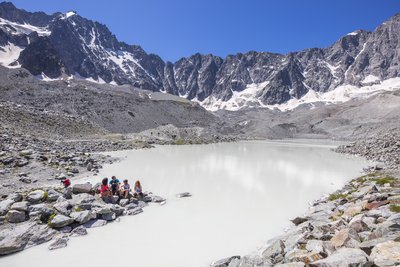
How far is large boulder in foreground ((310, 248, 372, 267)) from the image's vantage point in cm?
790

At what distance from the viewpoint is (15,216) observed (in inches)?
612

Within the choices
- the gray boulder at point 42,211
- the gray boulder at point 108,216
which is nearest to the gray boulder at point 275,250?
the gray boulder at point 108,216

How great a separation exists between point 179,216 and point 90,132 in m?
84.4

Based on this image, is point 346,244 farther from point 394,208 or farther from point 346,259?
point 394,208

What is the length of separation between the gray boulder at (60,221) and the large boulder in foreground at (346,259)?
11866 millimetres

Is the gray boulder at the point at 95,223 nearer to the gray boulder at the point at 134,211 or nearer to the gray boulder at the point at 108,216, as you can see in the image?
the gray boulder at the point at 108,216

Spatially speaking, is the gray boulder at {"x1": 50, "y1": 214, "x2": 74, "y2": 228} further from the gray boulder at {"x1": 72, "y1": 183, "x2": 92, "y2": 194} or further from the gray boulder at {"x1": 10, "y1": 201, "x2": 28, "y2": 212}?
the gray boulder at {"x1": 72, "y1": 183, "x2": 92, "y2": 194}

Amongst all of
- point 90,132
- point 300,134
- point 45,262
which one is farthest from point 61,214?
point 300,134

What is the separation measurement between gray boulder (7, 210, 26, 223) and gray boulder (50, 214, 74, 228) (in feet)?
5.36

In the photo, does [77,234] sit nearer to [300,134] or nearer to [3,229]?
[3,229]

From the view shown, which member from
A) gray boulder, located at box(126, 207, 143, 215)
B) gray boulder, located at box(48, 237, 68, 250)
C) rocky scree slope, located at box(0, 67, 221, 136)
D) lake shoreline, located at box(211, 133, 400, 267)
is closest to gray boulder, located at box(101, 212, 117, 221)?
gray boulder, located at box(126, 207, 143, 215)

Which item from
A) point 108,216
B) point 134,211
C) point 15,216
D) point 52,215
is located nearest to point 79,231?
point 52,215


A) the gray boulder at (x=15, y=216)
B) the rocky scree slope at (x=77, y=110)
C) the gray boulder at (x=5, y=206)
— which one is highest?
the rocky scree slope at (x=77, y=110)

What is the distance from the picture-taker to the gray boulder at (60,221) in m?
15.3
